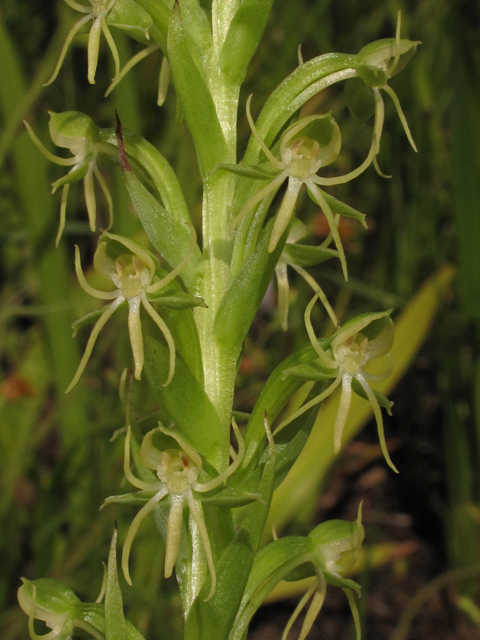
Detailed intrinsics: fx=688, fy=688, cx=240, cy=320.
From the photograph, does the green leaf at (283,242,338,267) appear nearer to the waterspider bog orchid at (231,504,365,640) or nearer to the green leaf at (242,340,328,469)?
the green leaf at (242,340,328,469)

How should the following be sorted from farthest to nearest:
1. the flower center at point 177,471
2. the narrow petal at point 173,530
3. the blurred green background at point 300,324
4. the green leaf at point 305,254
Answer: the blurred green background at point 300,324 < the green leaf at point 305,254 < the flower center at point 177,471 < the narrow petal at point 173,530

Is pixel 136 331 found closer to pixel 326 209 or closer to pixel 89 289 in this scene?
pixel 89 289

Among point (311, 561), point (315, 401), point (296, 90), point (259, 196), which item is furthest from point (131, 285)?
point (311, 561)

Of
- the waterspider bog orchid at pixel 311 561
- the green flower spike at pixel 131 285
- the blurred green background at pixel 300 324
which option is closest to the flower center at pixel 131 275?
the green flower spike at pixel 131 285

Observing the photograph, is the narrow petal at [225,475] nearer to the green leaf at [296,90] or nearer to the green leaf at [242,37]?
the green leaf at [296,90]

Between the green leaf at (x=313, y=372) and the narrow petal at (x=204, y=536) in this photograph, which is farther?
→ the green leaf at (x=313, y=372)

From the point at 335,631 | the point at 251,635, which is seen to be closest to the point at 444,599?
the point at 335,631
